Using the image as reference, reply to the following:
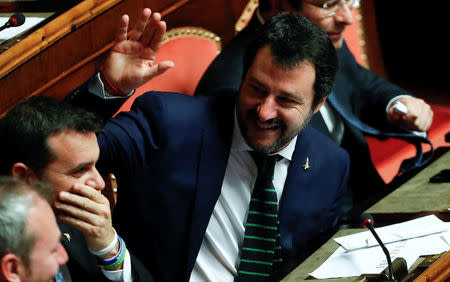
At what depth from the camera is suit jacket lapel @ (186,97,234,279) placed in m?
1.67

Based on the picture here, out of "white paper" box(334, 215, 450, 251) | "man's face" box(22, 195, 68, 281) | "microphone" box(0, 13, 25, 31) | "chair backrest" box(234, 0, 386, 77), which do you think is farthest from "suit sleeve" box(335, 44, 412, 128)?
"man's face" box(22, 195, 68, 281)

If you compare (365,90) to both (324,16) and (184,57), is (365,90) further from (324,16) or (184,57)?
(184,57)

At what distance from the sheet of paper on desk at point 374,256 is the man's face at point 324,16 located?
77cm

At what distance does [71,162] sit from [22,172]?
0.29 feet

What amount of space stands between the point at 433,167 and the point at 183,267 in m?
0.76

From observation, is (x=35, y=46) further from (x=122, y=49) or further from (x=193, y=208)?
(x=193, y=208)

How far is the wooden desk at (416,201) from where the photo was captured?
1.73 m

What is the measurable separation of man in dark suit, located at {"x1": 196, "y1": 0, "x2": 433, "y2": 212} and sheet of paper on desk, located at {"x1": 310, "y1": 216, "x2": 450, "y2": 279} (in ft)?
1.02

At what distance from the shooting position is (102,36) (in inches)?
72.6


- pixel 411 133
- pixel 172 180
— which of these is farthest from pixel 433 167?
pixel 172 180

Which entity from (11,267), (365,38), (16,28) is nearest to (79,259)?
(11,267)

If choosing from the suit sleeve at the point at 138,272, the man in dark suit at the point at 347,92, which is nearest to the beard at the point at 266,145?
the man in dark suit at the point at 347,92

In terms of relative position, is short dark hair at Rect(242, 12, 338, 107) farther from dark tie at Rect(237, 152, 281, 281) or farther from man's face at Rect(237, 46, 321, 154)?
dark tie at Rect(237, 152, 281, 281)

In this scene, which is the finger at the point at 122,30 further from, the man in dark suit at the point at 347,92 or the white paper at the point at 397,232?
the white paper at the point at 397,232
